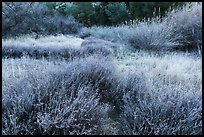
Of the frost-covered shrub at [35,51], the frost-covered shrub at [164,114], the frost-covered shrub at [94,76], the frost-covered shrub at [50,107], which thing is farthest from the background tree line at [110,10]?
the frost-covered shrub at [50,107]

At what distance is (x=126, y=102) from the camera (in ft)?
14.9

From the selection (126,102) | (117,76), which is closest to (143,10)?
(117,76)

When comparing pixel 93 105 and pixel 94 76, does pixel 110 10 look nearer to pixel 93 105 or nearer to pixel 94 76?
pixel 94 76

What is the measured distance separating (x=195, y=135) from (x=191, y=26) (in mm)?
8789

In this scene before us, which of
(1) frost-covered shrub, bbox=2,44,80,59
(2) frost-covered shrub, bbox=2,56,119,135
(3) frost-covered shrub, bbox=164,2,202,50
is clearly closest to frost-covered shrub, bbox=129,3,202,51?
(3) frost-covered shrub, bbox=164,2,202,50

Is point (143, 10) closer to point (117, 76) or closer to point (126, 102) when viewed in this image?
point (117, 76)

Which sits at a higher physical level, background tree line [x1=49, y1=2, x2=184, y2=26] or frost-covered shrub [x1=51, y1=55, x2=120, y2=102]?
background tree line [x1=49, y1=2, x2=184, y2=26]

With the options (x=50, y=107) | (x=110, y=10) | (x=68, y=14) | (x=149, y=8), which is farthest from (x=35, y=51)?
(x=68, y=14)

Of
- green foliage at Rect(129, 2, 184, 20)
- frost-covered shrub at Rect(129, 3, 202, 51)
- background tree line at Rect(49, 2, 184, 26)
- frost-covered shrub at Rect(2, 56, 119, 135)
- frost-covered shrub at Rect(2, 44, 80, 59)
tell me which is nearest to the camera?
frost-covered shrub at Rect(2, 56, 119, 135)

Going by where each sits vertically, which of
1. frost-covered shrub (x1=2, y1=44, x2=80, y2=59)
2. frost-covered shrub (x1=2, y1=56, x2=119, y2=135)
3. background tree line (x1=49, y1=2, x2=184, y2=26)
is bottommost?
frost-covered shrub (x1=2, y1=44, x2=80, y2=59)

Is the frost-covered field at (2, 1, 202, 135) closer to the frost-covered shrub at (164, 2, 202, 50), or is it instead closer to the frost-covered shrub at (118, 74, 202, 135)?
the frost-covered shrub at (118, 74, 202, 135)

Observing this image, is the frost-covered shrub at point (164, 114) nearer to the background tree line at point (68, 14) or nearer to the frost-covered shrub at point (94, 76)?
the frost-covered shrub at point (94, 76)

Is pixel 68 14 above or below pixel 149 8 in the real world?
below

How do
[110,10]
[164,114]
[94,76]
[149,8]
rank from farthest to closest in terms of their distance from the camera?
1. [110,10]
2. [149,8]
3. [94,76]
4. [164,114]
